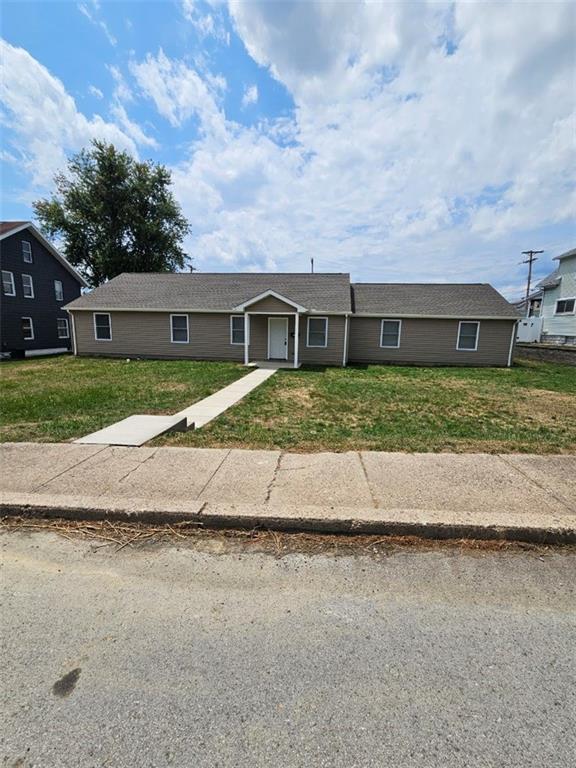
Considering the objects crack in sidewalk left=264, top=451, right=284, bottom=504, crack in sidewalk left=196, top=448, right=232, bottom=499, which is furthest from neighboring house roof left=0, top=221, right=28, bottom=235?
crack in sidewalk left=264, top=451, right=284, bottom=504

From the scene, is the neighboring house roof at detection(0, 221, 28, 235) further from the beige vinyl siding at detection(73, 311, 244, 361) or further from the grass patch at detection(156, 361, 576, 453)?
the grass patch at detection(156, 361, 576, 453)

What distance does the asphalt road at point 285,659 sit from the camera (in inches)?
61.7

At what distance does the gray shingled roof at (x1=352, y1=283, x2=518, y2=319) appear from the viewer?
17125 millimetres

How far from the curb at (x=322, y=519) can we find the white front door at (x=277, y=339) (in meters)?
13.9

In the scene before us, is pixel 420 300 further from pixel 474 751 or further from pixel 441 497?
pixel 474 751

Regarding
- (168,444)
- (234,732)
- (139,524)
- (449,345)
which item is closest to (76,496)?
(139,524)

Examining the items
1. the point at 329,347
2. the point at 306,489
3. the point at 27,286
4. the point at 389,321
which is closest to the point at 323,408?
the point at 306,489

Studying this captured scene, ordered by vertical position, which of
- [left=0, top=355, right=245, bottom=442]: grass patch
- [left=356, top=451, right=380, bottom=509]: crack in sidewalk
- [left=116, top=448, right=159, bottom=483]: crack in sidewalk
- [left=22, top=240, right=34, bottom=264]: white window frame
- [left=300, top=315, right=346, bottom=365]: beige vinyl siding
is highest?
[left=22, top=240, right=34, bottom=264]: white window frame

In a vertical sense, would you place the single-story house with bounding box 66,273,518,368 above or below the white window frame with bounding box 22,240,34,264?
below

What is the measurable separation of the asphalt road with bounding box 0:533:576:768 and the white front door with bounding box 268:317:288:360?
1446 centimetres

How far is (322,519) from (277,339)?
563 inches

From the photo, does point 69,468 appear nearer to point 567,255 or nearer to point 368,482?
point 368,482

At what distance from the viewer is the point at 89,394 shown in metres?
8.77

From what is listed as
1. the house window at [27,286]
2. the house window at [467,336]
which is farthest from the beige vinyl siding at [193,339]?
the house window at [27,286]
